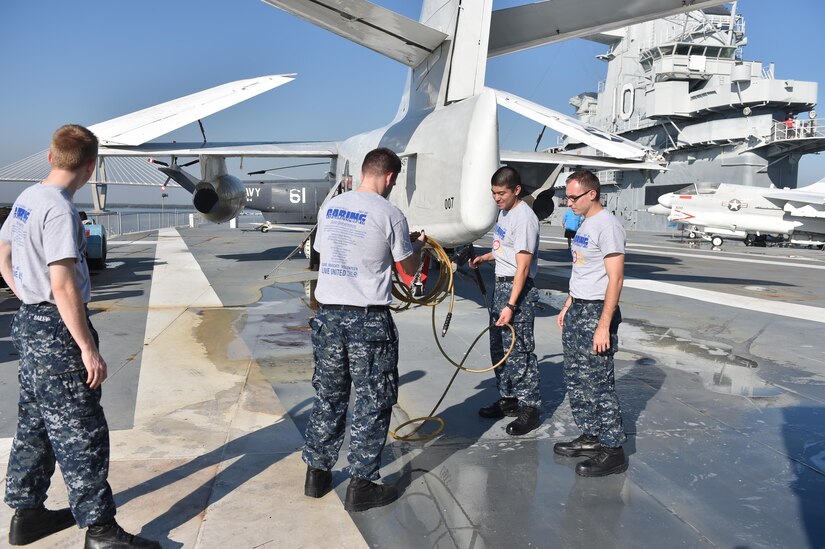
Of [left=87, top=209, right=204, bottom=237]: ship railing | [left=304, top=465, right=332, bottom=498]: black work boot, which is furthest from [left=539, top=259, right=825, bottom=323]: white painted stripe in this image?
[left=87, top=209, right=204, bottom=237]: ship railing

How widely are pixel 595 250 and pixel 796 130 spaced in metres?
38.6

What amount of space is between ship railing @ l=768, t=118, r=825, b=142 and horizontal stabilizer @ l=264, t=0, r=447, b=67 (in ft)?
114

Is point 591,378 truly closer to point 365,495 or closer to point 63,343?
point 365,495

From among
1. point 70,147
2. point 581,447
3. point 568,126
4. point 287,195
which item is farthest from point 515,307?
point 287,195

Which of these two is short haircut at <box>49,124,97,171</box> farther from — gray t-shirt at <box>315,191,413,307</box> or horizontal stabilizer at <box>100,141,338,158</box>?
horizontal stabilizer at <box>100,141,338,158</box>

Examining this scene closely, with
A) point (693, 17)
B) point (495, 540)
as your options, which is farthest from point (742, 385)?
point (693, 17)

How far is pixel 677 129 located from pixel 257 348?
1619 inches

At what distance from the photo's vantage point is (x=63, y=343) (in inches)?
108

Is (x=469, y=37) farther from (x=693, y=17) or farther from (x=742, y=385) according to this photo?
(x=693, y=17)

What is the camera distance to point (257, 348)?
22.7 feet

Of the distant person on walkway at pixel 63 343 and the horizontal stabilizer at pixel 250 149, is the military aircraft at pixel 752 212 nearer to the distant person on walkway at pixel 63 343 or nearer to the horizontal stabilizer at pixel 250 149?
the horizontal stabilizer at pixel 250 149

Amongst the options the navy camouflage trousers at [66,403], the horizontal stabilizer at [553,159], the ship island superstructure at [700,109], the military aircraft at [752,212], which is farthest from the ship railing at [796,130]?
the navy camouflage trousers at [66,403]

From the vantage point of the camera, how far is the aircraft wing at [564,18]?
654 cm

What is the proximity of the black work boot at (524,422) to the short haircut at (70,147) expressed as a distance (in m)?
3.27
